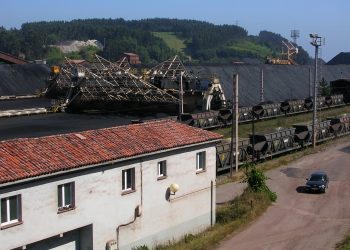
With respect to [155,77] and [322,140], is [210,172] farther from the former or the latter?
[155,77]

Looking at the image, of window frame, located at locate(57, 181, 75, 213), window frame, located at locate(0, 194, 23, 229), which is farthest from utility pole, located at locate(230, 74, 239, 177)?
window frame, located at locate(0, 194, 23, 229)

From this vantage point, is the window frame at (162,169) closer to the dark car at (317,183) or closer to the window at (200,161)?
the window at (200,161)

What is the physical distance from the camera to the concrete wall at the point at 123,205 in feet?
50.9

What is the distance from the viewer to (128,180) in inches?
749

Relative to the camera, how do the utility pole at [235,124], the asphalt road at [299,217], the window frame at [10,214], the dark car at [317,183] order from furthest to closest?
the utility pole at [235,124] → the dark car at [317,183] → the asphalt road at [299,217] → the window frame at [10,214]

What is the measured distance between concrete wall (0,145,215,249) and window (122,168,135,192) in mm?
158

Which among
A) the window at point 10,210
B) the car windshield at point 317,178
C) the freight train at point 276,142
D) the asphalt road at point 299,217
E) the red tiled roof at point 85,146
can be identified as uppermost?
the red tiled roof at point 85,146

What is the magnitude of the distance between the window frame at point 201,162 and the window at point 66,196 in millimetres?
6522

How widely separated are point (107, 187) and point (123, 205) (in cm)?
101

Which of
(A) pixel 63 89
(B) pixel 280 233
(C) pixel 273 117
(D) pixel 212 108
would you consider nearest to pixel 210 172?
(B) pixel 280 233

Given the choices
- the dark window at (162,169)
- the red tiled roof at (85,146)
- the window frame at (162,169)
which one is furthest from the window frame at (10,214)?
the dark window at (162,169)

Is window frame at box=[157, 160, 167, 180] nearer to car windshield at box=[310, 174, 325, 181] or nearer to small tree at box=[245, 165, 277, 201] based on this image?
small tree at box=[245, 165, 277, 201]

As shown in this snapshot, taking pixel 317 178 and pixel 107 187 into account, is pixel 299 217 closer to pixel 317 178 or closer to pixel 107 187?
pixel 317 178

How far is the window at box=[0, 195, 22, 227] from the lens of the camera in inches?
587
